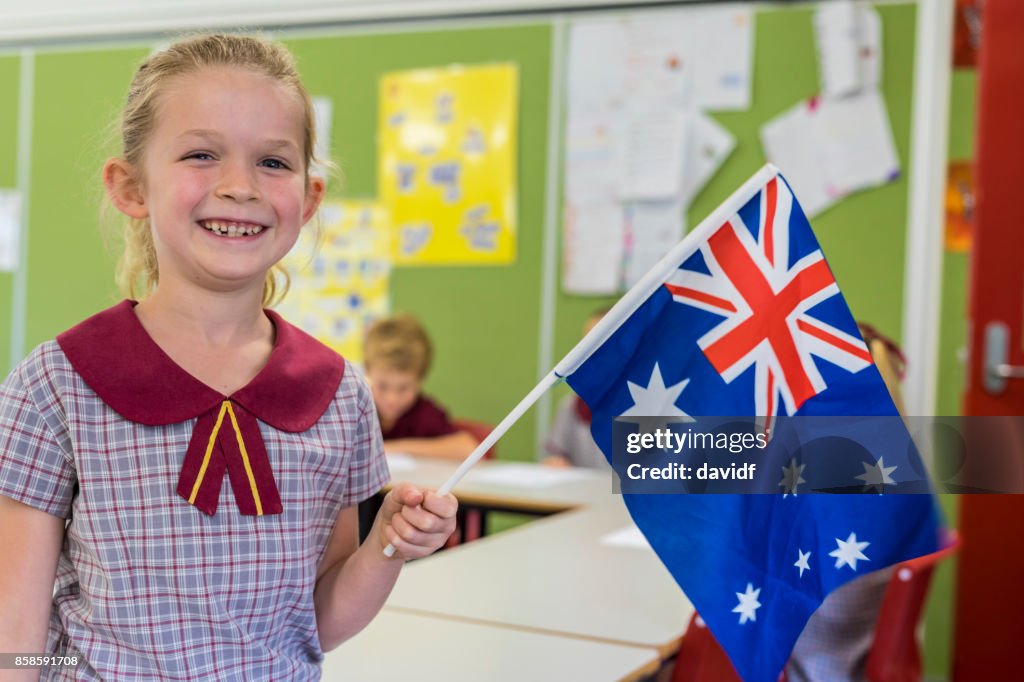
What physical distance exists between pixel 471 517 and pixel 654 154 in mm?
1539

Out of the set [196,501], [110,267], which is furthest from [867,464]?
[110,267]

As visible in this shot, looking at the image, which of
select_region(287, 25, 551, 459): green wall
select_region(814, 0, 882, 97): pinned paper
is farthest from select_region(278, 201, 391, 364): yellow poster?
select_region(814, 0, 882, 97): pinned paper

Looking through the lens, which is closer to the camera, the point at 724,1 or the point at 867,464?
the point at 867,464

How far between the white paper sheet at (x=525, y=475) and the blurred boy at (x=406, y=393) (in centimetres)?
21

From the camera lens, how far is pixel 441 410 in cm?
411

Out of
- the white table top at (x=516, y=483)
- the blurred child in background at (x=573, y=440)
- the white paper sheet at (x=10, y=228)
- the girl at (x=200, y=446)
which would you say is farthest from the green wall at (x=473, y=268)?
the girl at (x=200, y=446)

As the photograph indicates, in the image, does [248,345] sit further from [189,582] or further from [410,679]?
[410,679]

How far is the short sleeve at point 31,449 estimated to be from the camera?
101 centimetres

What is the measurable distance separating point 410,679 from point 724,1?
330 centimetres

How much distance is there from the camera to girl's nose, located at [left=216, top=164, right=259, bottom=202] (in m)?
1.07

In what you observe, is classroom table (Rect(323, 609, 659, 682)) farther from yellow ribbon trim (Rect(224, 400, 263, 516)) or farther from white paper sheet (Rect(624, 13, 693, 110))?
white paper sheet (Rect(624, 13, 693, 110))

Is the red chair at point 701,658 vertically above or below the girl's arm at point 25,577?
below

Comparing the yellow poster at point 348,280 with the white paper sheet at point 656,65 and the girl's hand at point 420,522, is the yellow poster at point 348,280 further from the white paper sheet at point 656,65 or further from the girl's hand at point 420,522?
the girl's hand at point 420,522

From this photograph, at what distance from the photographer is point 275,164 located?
44.4 inches
